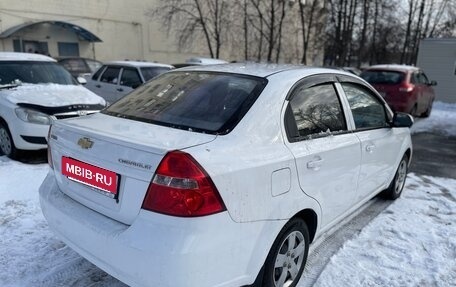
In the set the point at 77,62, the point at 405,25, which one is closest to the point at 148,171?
the point at 77,62

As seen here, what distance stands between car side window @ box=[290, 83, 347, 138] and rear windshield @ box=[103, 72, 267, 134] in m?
0.33

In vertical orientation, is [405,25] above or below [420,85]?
above

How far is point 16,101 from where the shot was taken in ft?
18.8

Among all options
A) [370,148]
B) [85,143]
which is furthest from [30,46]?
[370,148]

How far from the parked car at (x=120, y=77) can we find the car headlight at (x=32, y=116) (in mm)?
3609

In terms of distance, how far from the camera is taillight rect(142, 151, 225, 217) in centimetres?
197

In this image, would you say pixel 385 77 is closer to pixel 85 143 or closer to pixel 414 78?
pixel 414 78

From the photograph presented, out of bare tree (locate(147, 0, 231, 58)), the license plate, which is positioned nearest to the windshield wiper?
the license plate

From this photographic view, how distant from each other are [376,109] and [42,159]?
498 centimetres

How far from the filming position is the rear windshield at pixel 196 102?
2.45 m

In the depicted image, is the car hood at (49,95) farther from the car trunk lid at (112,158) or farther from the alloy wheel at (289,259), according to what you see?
the alloy wheel at (289,259)

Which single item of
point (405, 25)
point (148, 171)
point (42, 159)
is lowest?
point (42, 159)

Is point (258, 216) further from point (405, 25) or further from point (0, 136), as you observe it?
point (405, 25)

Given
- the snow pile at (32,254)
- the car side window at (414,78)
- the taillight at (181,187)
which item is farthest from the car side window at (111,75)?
the car side window at (414,78)
